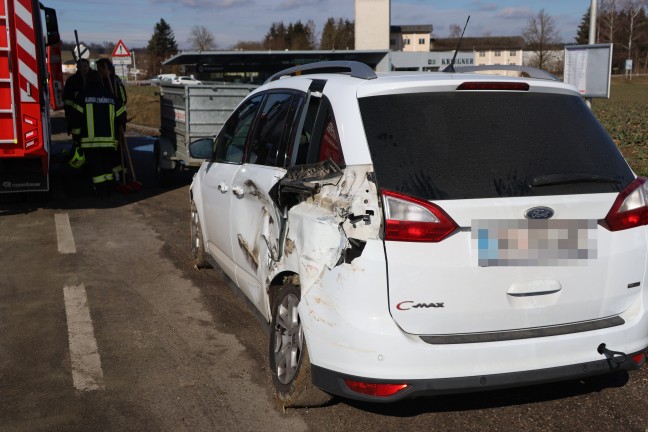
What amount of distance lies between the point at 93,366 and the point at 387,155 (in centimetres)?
253

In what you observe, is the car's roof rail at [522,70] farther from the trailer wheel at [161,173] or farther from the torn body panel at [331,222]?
the trailer wheel at [161,173]

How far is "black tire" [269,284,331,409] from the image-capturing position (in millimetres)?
3799

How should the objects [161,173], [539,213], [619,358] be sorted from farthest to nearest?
[161,173]
[619,358]
[539,213]

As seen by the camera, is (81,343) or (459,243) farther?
(81,343)

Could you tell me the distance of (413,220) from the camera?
3.24m

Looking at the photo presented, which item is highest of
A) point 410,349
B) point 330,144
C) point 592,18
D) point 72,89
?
point 592,18

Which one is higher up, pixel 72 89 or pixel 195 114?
pixel 72 89

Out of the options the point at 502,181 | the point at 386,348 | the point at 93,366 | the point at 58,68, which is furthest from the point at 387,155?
the point at 58,68

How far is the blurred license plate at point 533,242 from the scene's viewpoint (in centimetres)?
331

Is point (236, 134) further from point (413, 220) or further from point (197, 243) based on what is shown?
point (413, 220)

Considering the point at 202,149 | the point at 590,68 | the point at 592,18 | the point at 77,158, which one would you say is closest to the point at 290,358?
the point at 202,149

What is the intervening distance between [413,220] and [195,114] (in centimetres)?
836

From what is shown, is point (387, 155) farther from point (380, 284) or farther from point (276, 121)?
point (276, 121)

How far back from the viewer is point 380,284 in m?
3.24
